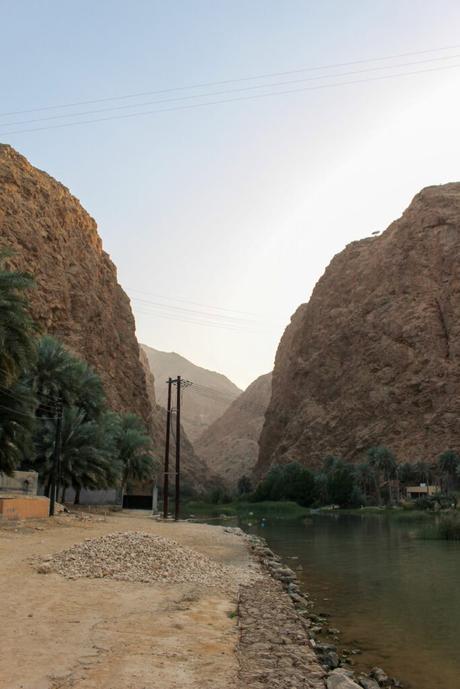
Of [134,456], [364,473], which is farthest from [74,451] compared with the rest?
[364,473]

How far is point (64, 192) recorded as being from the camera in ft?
331

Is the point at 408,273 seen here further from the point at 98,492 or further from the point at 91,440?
the point at 91,440

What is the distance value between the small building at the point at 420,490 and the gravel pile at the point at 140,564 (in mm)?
88254

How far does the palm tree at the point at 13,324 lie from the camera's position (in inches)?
970

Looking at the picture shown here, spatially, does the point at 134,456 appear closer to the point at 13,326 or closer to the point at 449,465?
the point at 13,326

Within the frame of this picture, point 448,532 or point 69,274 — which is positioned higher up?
point 69,274

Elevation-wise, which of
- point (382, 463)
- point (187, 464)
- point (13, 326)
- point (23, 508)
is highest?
point (13, 326)

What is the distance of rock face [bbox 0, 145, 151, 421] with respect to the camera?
82.7 m

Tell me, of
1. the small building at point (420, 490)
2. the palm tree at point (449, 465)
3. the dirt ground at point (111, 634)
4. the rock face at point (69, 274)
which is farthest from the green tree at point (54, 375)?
the palm tree at point (449, 465)

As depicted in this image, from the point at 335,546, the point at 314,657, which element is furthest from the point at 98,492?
the point at 314,657

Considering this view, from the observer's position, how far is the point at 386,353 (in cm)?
13000

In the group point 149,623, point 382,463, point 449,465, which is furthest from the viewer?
point 382,463

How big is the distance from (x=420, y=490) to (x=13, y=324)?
91.0 m

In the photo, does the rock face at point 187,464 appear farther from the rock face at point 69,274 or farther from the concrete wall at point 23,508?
the concrete wall at point 23,508
